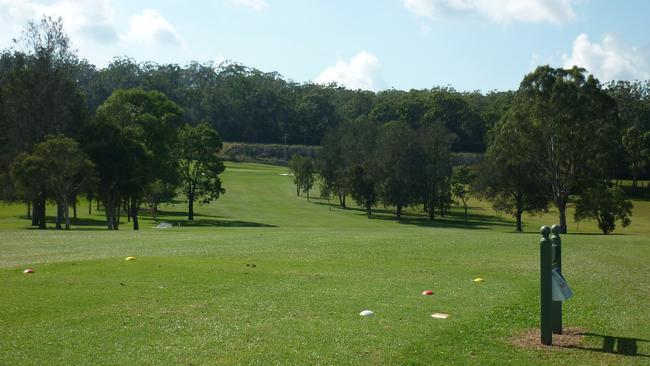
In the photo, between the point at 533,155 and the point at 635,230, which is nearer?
the point at 533,155

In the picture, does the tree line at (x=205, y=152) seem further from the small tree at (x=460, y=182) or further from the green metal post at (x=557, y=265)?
the green metal post at (x=557, y=265)

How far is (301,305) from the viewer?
44.7ft

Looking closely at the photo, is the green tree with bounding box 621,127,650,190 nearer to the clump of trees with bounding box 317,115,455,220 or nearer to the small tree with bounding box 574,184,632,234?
the clump of trees with bounding box 317,115,455,220

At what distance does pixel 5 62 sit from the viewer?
248 ft

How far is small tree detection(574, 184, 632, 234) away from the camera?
211ft

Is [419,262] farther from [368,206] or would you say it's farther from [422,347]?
[368,206]

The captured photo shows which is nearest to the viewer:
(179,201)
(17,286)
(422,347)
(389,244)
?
(422,347)

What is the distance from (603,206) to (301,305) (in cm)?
5725

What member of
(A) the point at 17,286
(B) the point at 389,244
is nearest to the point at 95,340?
(A) the point at 17,286

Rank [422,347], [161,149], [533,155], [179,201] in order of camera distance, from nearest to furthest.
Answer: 1. [422,347]
2. [533,155]
3. [161,149]
4. [179,201]

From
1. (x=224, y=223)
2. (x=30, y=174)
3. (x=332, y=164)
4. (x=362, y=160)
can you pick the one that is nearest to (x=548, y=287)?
(x=30, y=174)

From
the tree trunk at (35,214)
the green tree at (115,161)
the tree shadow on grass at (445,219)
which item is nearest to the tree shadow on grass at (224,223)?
the green tree at (115,161)

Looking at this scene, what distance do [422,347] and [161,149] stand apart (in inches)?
2491

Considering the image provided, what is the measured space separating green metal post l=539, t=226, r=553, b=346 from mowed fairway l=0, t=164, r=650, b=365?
0.39 meters
